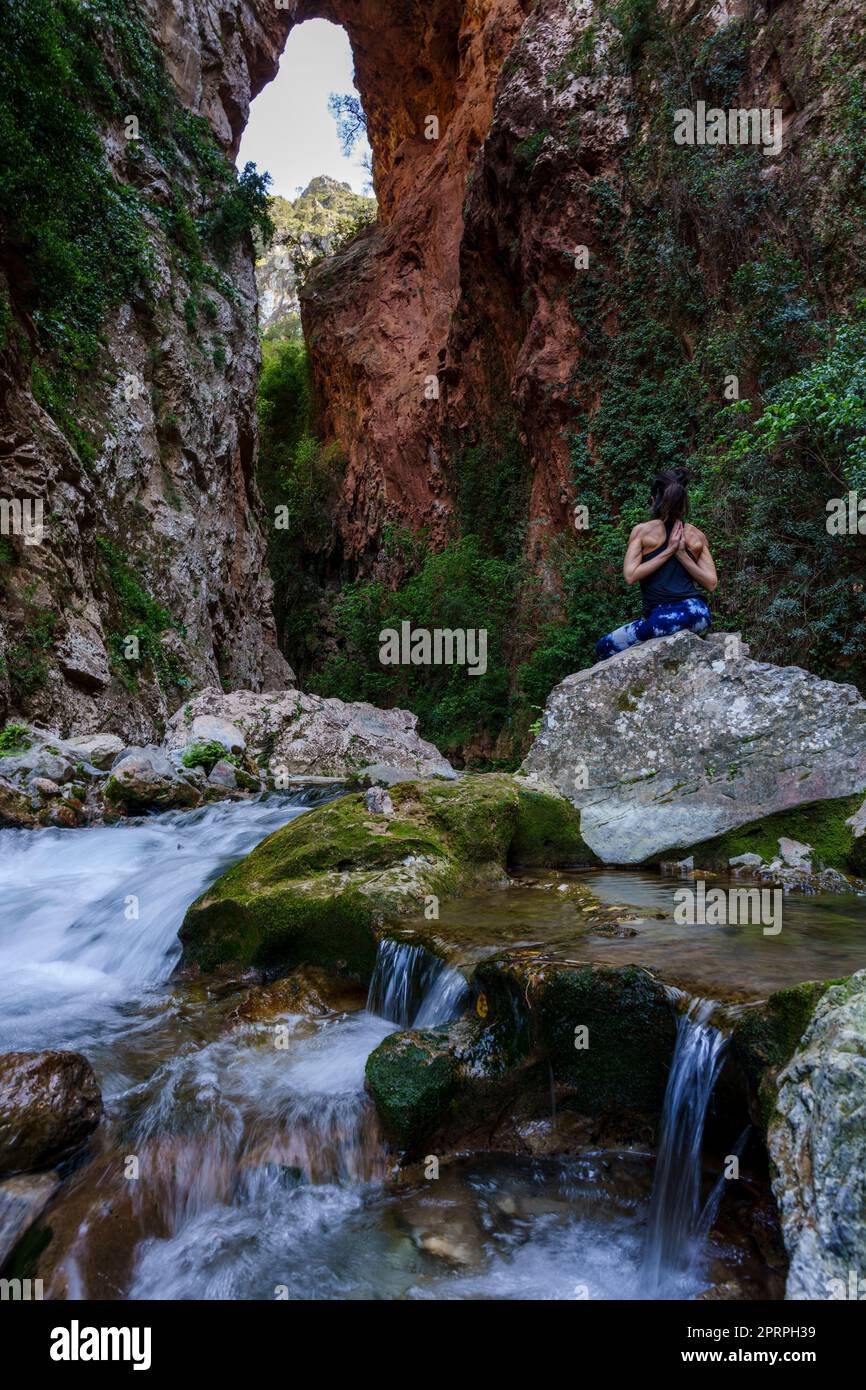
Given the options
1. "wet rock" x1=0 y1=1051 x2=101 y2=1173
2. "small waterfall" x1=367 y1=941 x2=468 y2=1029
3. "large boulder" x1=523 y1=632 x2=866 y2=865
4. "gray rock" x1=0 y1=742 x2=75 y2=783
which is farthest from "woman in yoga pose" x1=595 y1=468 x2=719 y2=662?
"gray rock" x1=0 y1=742 x2=75 y2=783

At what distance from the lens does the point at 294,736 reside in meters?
11.8

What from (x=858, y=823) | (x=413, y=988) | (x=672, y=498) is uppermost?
(x=672, y=498)

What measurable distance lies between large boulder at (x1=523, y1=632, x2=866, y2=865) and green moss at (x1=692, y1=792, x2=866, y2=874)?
0.17ft

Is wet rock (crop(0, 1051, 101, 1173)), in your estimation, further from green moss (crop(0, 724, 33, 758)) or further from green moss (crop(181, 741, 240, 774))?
green moss (crop(181, 741, 240, 774))

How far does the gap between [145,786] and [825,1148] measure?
8398mm

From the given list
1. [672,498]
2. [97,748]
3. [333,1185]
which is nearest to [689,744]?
[672,498]

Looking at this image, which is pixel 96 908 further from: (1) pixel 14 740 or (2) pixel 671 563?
(2) pixel 671 563

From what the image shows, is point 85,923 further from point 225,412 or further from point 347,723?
point 225,412

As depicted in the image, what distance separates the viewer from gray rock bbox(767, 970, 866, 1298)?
5.68 feet

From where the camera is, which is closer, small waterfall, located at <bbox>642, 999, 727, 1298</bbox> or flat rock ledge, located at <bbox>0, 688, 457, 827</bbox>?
small waterfall, located at <bbox>642, 999, 727, 1298</bbox>

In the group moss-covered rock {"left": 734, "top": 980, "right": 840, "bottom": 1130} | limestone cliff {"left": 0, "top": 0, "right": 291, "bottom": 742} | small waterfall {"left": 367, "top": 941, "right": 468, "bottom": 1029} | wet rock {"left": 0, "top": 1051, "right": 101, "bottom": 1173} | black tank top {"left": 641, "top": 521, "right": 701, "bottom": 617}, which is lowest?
wet rock {"left": 0, "top": 1051, "right": 101, "bottom": 1173}

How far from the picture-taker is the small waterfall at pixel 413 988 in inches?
132
